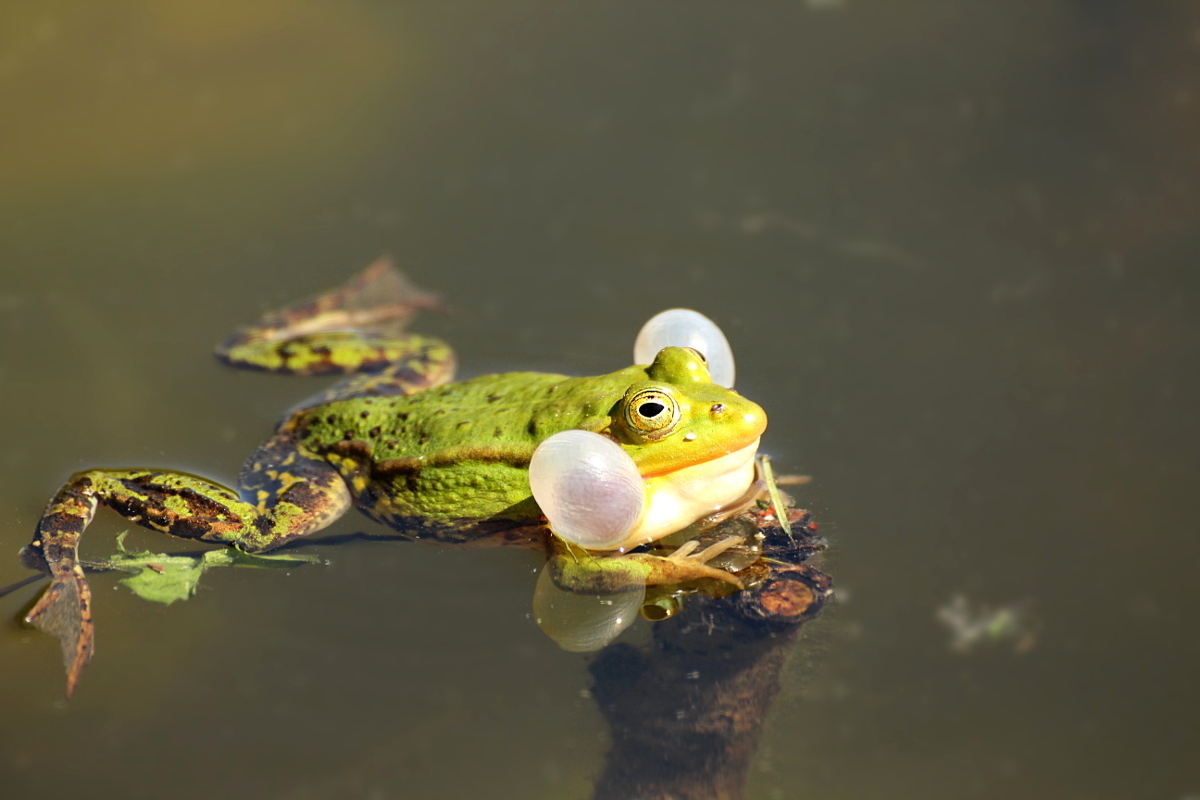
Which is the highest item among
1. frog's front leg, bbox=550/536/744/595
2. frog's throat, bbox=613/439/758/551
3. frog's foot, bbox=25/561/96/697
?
frog's throat, bbox=613/439/758/551

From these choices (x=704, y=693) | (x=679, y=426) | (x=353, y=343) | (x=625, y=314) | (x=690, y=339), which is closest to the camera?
(x=704, y=693)

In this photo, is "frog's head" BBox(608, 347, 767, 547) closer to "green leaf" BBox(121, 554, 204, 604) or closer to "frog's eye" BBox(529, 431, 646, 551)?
"frog's eye" BBox(529, 431, 646, 551)

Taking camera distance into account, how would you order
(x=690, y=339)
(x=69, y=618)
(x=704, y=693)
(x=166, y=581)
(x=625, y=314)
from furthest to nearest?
1. (x=625, y=314)
2. (x=690, y=339)
3. (x=166, y=581)
4. (x=69, y=618)
5. (x=704, y=693)

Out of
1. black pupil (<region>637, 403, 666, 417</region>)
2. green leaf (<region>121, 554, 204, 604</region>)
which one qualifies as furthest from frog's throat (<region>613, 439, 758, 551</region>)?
green leaf (<region>121, 554, 204, 604</region>)

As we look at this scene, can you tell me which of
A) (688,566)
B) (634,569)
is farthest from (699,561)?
(634,569)

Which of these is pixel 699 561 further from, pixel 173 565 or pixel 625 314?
pixel 173 565

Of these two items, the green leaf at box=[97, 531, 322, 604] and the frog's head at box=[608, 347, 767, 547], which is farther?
the green leaf at box=[97, 531, 322, 604]
